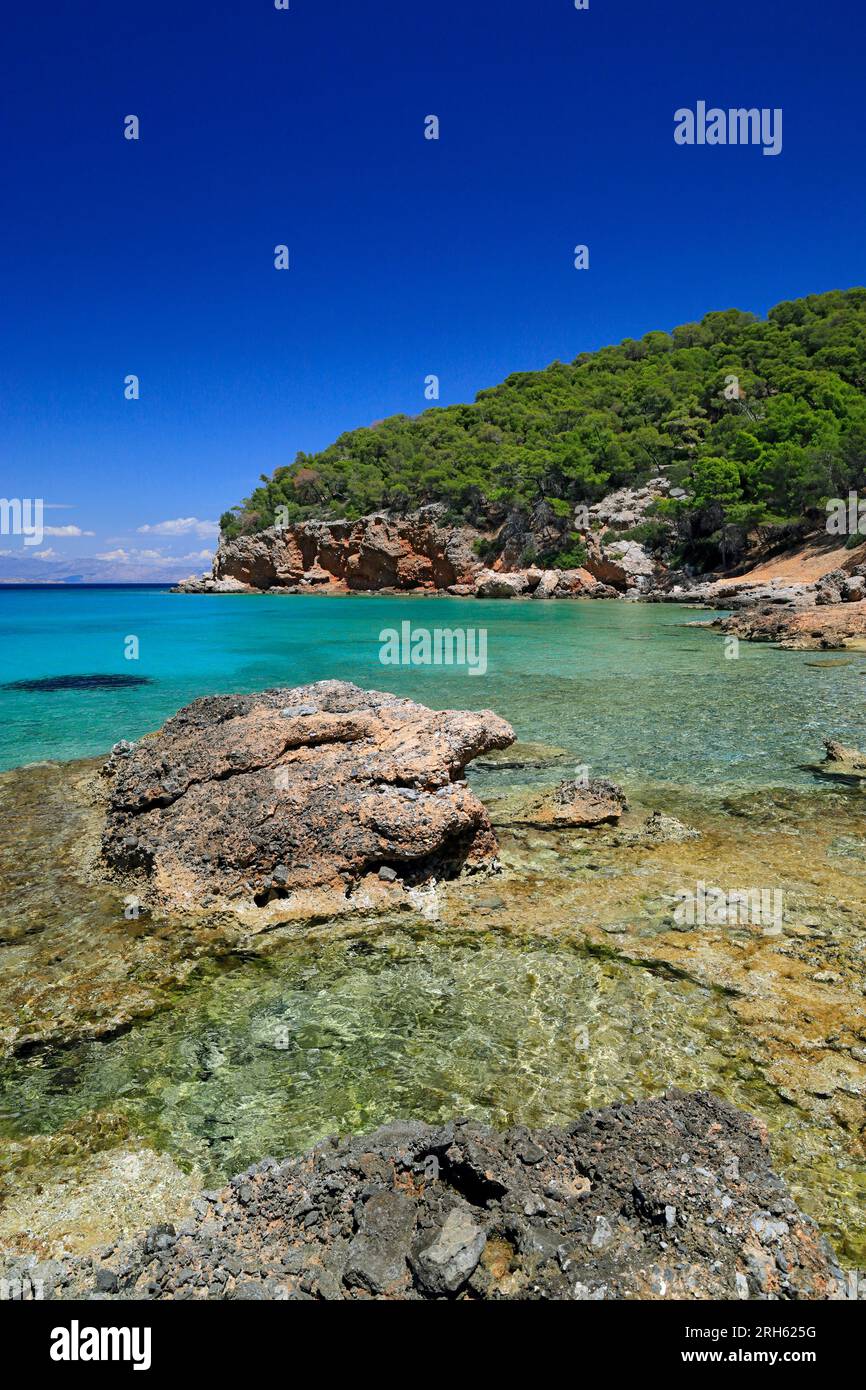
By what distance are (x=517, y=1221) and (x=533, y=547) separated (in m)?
71.2

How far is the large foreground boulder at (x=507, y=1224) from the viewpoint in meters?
2.68

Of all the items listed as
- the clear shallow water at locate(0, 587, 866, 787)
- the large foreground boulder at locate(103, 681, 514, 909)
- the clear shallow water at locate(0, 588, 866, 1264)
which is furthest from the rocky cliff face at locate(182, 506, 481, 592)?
the large foreground boulder at locate(103, 681, 514, 909)

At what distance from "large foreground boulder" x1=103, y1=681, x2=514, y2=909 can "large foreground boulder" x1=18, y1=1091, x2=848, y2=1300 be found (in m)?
3.47

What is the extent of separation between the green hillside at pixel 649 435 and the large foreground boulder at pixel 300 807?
175 feet

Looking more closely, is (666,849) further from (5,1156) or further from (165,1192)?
(5,1156)

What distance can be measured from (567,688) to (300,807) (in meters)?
13.7

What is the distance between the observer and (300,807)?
718 centimetres

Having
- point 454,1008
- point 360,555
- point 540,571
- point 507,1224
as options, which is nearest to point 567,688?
point 454,1008

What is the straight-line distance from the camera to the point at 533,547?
233ft

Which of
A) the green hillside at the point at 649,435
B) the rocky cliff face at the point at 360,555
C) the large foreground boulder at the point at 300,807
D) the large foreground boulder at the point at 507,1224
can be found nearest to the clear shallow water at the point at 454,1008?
the large foreground boulder at the point at 507,1224

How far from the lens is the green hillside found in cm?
5591

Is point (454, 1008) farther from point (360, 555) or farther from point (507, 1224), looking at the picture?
point (360, 555)

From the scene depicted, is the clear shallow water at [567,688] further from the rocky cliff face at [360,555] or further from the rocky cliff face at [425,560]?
the rocky cliff face at [360,555]
